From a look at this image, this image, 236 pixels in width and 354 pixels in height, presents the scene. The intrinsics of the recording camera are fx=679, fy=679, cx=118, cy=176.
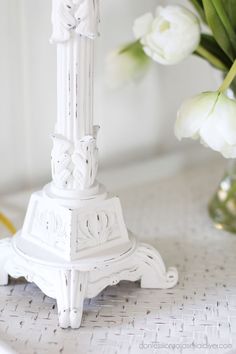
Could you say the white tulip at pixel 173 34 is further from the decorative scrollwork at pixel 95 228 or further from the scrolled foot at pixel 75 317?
the scrolled foot at pixel 75 317

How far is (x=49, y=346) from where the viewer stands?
66 centimetres

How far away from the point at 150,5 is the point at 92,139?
0.48 meters

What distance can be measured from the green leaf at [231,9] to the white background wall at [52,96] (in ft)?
0.93

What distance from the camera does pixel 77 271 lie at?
69cm

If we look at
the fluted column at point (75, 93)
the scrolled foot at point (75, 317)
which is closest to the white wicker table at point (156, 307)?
the scrolled foot at point (75, 317)

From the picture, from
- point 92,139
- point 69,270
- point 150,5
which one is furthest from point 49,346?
point 150,5

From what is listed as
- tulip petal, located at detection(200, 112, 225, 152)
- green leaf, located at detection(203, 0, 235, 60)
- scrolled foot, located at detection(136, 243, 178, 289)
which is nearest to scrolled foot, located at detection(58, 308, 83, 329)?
scrolled foot, located at detection(136, 243, 178, 289)

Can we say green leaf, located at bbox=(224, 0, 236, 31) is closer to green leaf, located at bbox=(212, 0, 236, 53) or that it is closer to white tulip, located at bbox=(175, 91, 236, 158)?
green leaf, located at bbox=(212, 0, 236, 53)

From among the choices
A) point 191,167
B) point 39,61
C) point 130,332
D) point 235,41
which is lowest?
point 191,167

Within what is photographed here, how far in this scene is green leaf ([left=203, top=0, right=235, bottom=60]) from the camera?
2.56 ft

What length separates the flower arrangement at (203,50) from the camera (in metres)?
0.75

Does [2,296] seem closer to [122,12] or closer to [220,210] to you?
[220,210]

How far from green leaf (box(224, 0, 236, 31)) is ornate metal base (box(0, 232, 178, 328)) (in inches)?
11.5

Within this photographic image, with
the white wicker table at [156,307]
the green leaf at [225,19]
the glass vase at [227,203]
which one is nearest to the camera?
the white wicker table at [156,307]
